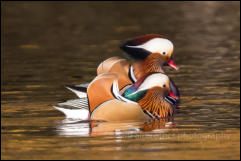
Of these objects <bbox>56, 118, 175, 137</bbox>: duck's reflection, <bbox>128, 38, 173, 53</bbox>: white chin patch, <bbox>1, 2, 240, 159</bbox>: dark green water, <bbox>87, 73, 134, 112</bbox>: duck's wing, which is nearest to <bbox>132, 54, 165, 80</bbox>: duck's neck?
<bbox>128, 38, 173, 53</bbox>: white chin patch

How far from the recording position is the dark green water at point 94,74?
10.0 m

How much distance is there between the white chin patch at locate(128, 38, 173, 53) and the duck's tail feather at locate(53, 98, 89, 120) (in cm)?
135

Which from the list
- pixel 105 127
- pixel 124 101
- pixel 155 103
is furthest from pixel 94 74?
pixel 105 127

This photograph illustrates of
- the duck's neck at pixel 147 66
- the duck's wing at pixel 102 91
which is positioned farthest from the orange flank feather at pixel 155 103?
the duck's neck at pixel 147 66

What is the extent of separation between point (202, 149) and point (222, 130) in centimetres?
104

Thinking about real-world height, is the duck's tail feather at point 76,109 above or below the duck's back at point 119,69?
below

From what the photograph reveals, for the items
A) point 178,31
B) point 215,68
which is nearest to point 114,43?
point 178,31

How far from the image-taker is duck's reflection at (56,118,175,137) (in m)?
10.8

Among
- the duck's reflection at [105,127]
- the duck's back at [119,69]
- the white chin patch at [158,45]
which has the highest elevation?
the white chin patch at [158,45]

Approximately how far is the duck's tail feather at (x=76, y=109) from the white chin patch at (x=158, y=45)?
1.35 m

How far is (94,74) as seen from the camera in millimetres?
15117

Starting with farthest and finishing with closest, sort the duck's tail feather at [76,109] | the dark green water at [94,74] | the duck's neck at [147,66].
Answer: the duck's neck at [147,66] → the duck's tail feather at [76,109] → the dark green water at [94,74]

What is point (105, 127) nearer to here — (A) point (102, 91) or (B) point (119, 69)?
(A) point (102, 91)

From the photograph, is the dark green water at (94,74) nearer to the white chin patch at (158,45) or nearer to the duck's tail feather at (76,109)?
the duck's tail feather at (76,109)
